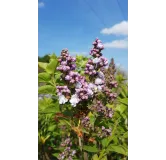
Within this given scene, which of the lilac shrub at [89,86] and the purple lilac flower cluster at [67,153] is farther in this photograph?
the purple lilac flower cluster at [67,153]

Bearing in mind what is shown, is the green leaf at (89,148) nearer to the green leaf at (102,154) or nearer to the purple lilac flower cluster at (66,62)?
the green leaf at (102,154)

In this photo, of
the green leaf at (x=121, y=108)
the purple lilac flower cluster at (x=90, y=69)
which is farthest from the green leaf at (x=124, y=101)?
the purple lilac flower cluster at (x=90, y=69)

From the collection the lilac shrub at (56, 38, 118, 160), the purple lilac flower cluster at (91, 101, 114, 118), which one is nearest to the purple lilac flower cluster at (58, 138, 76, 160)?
the lilac shrub at (56, 38, 118, 160)

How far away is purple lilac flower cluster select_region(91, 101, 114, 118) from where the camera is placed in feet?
2.75

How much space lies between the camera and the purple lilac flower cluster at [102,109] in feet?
2.75

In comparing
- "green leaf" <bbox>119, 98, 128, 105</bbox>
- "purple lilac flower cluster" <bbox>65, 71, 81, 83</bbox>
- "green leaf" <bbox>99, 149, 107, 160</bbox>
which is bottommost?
"green leaf" <bbox>99, 149, 107, 160</bbox>

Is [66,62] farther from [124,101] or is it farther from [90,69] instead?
[124,101]

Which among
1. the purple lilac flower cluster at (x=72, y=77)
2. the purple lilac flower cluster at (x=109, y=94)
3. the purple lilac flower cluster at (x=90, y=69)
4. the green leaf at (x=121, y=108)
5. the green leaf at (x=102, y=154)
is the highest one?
the purple lilac flower cluster at (x=90, y=69)

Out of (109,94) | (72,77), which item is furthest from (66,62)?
(109,94)

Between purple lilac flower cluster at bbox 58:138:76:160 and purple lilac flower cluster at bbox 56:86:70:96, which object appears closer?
purple lilac flower cluster at bbox 56:86:70:96

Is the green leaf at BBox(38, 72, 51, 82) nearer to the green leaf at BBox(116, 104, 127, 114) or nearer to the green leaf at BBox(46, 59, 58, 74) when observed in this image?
the green leaf at BBox(46, 59, 58, 74)
